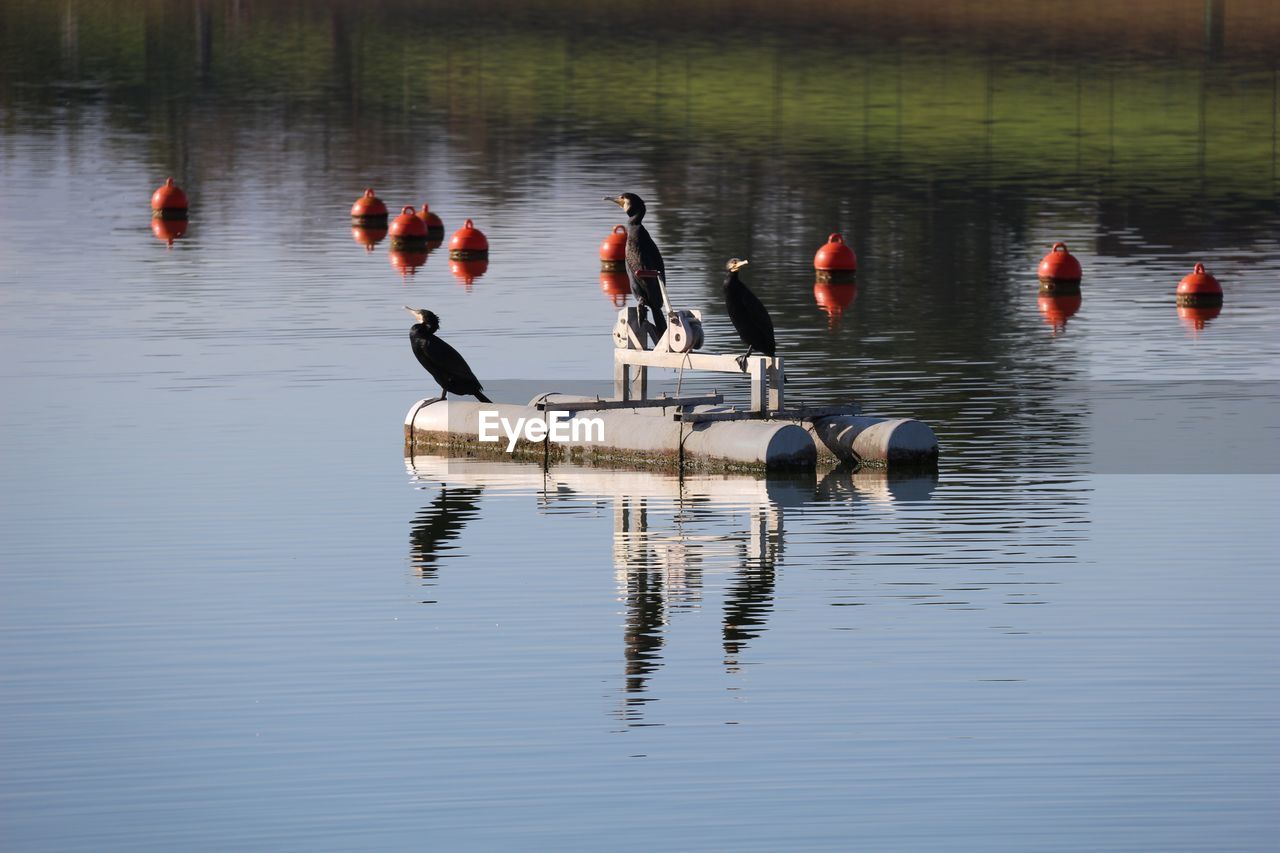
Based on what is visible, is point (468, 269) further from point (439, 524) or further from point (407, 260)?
point (439, 524)

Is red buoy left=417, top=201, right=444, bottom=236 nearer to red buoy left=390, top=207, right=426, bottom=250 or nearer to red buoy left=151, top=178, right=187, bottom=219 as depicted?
red buoy left=390, top=207, right=426, bottom=250

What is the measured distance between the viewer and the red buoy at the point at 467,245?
132 feet

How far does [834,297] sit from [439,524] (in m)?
16.3

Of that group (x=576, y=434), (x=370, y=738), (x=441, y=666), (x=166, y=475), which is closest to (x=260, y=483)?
(x=166, y=475)

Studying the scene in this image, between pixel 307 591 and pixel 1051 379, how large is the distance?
41.2 feet

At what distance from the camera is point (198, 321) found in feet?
110

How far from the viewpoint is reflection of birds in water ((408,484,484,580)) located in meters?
19.1

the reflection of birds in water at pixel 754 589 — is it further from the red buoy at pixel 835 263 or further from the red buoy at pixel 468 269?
the red buoy at pixel 468 269

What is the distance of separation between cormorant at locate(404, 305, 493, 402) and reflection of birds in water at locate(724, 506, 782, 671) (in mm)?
4271

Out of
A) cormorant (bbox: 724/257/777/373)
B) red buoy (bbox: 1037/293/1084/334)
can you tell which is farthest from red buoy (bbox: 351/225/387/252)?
cormorant (bbox: 724/257/777/373)

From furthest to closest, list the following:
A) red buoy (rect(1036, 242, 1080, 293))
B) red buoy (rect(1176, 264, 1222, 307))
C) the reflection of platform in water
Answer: red buoy (rect(1036, 242, 1080, 293)) → red buoy (rect(1176, 264, 1222, 307)) → the reflection of platform in water

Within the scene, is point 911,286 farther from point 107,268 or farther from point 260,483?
point 260,483

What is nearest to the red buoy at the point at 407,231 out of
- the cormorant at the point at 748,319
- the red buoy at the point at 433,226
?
the red buoy at the point at 433,226

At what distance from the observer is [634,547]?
19344 millimetres
